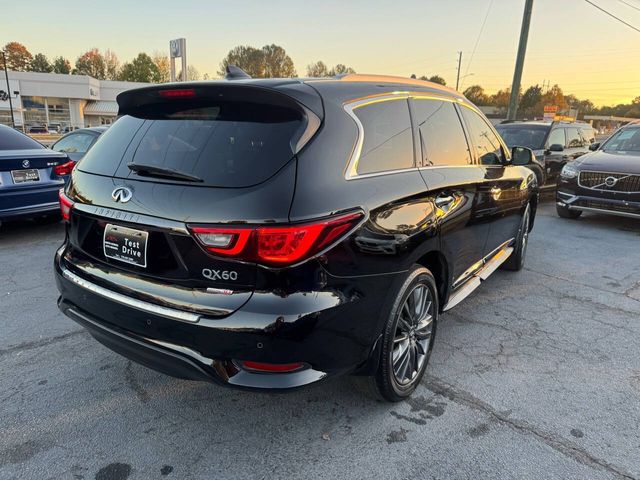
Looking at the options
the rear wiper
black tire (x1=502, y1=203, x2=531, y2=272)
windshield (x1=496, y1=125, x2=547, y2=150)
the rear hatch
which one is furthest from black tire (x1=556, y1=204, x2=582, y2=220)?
the rear wiper

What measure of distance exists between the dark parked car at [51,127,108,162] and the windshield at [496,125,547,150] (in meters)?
8.44

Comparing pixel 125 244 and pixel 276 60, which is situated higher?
pixel 276 60

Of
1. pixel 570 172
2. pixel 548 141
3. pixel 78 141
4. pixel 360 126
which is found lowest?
pixel 78 141

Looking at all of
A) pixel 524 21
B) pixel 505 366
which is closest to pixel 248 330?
pixel 505 366

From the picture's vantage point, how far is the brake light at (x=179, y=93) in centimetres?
235

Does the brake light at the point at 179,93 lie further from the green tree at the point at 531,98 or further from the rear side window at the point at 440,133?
the green tree at the point at 531,98

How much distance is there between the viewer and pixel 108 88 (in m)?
71.1

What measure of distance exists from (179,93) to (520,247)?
13.7 ft

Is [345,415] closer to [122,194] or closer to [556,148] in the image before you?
[122,194]

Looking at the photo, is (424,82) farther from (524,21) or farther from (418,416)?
(524,21)

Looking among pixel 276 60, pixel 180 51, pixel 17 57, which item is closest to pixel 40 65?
pixel 17 57

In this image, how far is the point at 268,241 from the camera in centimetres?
191

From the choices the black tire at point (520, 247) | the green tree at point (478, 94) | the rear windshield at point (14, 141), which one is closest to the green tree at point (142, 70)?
the green tree at point (478, 94)

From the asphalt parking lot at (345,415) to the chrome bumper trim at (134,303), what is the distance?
0.73m
